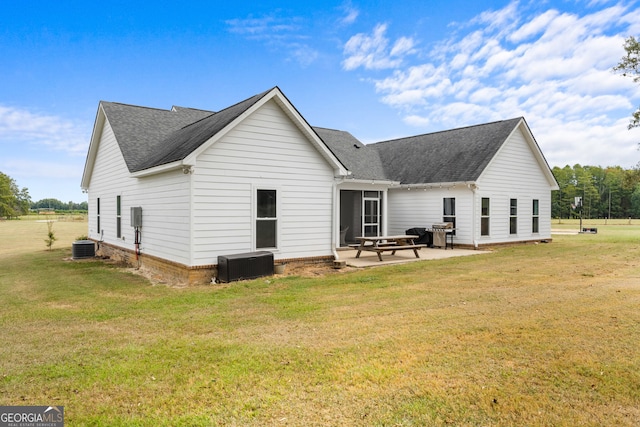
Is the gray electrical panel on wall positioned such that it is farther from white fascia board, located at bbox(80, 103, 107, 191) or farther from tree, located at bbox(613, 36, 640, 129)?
tree, located at bbox(613, 36, 640, 129)

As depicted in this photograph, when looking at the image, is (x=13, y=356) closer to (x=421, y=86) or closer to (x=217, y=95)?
(x=421, y=86)

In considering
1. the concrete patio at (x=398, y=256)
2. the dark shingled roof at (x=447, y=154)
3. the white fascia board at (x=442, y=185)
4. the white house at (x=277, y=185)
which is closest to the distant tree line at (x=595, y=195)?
the dark shingled roof at (x=447, y=154)

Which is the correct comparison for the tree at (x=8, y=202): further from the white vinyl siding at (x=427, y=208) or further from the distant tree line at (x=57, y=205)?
the white vinyl siding at (x=427, y=208)

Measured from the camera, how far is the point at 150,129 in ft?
50.9

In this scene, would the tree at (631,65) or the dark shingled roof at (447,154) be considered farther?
the tree at (631,65)

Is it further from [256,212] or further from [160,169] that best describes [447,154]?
[160,169]

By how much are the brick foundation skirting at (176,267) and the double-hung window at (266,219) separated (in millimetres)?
636

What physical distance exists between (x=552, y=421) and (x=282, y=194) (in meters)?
8.85

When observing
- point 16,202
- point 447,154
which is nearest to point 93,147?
point 447,154

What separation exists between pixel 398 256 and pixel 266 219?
5987 mm

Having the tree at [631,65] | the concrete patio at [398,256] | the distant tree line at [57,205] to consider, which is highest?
the tree at [631,65]

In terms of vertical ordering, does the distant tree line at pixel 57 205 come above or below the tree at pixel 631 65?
below

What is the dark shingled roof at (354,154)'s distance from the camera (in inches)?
738

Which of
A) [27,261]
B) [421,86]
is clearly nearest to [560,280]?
[421,86]
